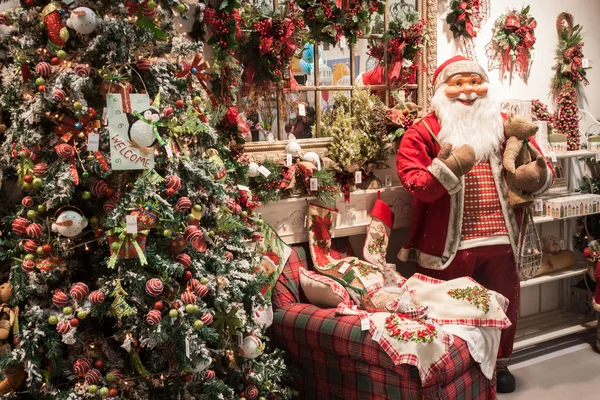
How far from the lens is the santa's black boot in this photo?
3549mm

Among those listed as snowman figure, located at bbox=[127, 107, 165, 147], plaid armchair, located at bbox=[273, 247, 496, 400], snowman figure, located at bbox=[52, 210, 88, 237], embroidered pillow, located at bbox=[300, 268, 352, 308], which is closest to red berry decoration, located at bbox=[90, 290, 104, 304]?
snowman figure, located at bbox=[52, 210, 88, 237]

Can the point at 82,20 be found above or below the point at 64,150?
above

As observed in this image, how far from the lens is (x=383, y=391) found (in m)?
2.65

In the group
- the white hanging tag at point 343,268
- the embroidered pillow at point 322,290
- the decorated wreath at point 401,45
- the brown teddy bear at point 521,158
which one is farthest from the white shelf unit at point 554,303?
the embroidered pillow at point 322,290

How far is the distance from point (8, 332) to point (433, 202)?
2.17 m

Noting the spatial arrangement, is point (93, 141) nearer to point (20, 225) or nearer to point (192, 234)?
point (20, 225)

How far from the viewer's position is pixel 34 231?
210cm

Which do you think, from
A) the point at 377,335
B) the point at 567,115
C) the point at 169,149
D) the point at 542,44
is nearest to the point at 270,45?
the point at 169,149

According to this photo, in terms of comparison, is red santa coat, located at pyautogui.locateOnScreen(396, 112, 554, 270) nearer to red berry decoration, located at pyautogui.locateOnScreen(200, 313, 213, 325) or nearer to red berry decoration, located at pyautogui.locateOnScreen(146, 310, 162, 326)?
red berry decoration, located at pyautogui.locateOnScreen(200, 313, 213, 325)

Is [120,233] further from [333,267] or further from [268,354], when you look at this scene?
[333,267]

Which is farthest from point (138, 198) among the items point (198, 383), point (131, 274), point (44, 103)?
point (198, 383)

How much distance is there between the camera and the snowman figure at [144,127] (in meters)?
2.17

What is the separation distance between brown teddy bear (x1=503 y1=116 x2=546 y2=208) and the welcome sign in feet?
6.68

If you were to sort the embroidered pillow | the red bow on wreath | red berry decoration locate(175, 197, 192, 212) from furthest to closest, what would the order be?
1. the embroidered pillow
2. the red bow on wreath
3. red berry decoration locate(175, 197, 192, 212)
